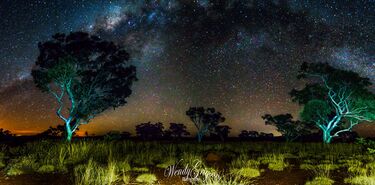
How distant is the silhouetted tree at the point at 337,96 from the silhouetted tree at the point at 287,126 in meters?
15.6

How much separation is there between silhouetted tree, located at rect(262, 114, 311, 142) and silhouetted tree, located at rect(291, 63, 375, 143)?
15.6 m

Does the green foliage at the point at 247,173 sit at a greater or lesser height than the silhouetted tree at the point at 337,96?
lesser

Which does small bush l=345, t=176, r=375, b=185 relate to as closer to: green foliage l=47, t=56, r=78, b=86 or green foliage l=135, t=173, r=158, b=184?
green foliage l=135, t=173, r=158, b=184

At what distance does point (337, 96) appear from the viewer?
Answer: 35875 millimetres

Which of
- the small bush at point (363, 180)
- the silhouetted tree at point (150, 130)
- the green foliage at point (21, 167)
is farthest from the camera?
the silhouetted tree at point (150, 130)

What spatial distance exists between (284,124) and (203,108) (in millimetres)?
14033

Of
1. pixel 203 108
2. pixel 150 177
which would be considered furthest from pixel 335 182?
pixel 203 108

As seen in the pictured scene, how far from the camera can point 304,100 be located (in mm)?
38719

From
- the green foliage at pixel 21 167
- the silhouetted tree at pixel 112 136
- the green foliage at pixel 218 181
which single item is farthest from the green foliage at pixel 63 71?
the green foliage at pixel 218 181

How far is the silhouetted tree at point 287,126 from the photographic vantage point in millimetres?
53766

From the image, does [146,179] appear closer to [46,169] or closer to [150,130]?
[46,169]

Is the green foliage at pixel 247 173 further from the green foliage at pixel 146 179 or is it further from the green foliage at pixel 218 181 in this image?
the green foliage at pixel 146 179

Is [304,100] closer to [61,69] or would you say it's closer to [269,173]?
[61,69]

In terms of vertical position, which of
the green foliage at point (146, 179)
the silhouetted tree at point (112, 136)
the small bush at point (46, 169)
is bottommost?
the green foliage at point (146, 179)
